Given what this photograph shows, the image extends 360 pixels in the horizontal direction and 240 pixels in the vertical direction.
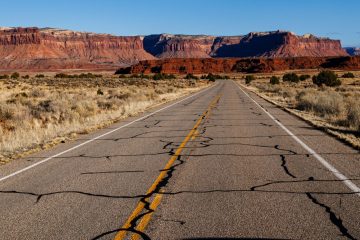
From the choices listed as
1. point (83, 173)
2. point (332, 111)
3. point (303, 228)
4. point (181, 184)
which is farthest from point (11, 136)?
point (332, 111)

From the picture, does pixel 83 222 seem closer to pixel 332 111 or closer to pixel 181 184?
pixel 181 184

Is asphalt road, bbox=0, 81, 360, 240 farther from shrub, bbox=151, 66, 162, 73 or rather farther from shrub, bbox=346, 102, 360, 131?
shrub, bbox=151, 66, 162, 73

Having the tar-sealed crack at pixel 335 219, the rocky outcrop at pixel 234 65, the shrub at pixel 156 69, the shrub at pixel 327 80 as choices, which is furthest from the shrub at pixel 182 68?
the tar-sealed crack at pixel 335 219

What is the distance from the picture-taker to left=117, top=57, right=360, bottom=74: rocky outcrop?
17088cm

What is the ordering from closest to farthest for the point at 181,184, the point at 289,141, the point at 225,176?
the point at 181,184
the point at 225,176
the point at 289,141

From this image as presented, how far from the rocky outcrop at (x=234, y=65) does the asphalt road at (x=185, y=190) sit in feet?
521

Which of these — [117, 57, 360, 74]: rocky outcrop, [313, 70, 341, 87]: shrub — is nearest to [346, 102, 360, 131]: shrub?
[313, 70, 341, 87]: shrub

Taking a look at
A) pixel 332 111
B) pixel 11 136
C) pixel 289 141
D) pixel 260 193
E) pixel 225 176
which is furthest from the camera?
pixel 332 111

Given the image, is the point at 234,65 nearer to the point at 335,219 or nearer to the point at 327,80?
the point at 327,80

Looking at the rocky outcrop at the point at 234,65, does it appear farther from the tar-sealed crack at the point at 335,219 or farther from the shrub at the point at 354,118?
the tar-sealed crack at the point at 335,219

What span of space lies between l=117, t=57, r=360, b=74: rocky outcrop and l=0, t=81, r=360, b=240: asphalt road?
15877 cm

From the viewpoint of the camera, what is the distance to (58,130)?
15430 mm

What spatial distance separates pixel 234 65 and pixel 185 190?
186 m

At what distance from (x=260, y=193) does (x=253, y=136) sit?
21.6 feet
